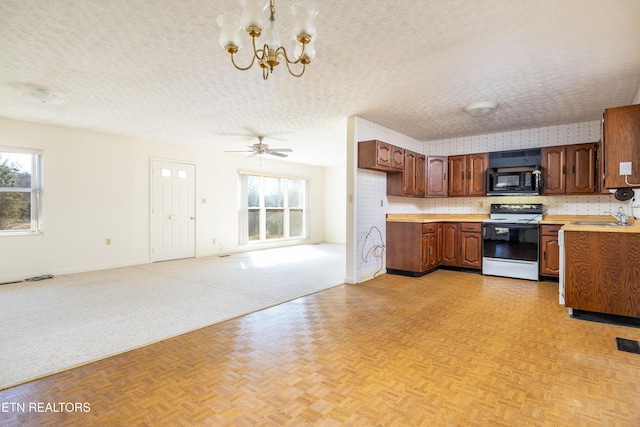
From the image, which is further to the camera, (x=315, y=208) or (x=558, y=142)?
(x=315, y=208)

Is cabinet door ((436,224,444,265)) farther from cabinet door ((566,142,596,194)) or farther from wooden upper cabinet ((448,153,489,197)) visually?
cabinet door ((566,142,596,194))

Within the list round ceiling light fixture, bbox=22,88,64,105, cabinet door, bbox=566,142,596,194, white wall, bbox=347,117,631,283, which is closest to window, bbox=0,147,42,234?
round ceiling light fixture, bbox=22,88,64,105

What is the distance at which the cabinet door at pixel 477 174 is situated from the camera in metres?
5.46

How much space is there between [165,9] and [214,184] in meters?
5.37

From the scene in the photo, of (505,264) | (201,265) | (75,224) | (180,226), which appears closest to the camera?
(505,264)

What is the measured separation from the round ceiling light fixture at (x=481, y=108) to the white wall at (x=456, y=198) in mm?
1392

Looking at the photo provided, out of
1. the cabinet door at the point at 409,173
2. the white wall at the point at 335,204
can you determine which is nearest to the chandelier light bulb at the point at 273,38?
the cabinet door at the point at 409,173

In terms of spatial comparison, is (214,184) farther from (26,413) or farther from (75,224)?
(26,413)

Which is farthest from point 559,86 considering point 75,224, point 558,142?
point 75,224

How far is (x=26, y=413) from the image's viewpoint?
1721mm

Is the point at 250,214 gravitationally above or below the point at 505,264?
above

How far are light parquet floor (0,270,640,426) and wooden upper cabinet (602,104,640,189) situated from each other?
1380mm

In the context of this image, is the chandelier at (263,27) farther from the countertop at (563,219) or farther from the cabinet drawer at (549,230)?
the cabinet drawer at (549,230)

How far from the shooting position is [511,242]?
488cm
